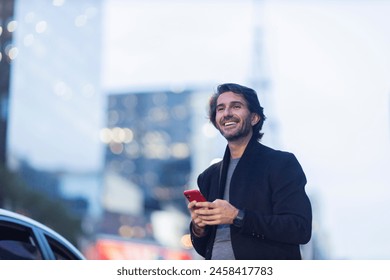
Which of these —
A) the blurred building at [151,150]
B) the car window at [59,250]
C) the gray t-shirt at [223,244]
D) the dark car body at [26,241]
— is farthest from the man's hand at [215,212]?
the blurred building at [151,150]

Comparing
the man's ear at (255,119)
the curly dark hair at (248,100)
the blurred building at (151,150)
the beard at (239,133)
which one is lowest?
the blurred building at (151,150)

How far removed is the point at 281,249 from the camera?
3201 mm

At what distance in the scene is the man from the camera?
9.96 ft

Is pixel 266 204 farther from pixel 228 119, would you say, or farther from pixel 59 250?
pixel 59 250

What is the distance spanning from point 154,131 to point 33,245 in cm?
11316

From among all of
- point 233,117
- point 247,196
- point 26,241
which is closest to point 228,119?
point 233,117

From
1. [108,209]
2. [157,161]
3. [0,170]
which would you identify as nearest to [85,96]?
[108,209]

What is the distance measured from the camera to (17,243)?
11.6 feet

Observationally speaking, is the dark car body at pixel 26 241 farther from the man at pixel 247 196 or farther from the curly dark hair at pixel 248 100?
the curly dark hair at pixel 248 100

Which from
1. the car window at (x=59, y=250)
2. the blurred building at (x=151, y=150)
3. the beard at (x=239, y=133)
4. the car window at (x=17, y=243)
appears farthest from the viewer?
the blurred building at (x=151, y=150)

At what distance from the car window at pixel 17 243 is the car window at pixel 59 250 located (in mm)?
187

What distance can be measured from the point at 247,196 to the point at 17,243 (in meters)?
1.23

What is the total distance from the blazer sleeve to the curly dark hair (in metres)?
0.25

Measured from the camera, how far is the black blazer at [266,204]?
305 centimetres
